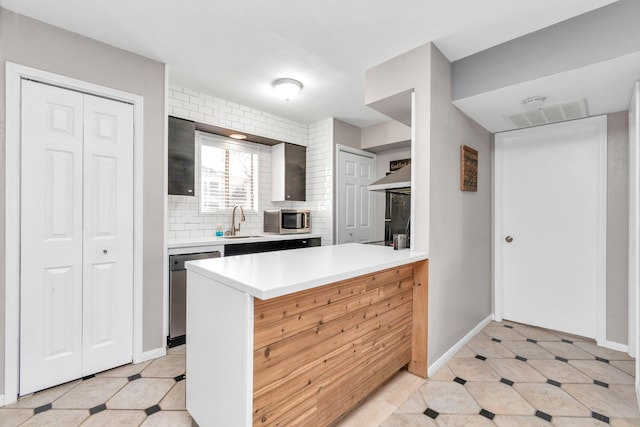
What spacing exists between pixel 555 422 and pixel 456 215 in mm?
1565

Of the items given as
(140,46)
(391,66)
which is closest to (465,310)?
(391,66)

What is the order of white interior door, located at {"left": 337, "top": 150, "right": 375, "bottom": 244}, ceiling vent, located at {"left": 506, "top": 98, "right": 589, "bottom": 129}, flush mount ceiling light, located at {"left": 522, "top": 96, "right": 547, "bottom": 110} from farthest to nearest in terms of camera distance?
white interior door, located at {"left": 337, "top": 150, "right": 375, "bottom": 244}
ceiling vent, located at {"left": 506, "top": 98, "right": 589, "bottom": 129}
flush mount ceiling light, located at {"left": 522, "top": 96, "right": 547, "bottom": 110}

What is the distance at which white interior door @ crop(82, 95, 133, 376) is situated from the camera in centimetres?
229

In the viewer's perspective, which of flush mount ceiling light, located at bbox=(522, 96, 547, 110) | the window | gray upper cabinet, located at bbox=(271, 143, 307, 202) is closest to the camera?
flush mount ceiling light, located at bbox=(522, 96, 547, 110)

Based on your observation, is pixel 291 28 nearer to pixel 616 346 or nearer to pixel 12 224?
pixel 12 224

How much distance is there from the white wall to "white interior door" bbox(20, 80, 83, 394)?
109 cm

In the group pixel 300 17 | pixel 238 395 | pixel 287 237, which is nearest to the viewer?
pixel 238 395

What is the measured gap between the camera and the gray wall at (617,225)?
2744 mm

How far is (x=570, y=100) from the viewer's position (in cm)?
250

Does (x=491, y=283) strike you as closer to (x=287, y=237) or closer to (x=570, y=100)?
(x=570, y=100)

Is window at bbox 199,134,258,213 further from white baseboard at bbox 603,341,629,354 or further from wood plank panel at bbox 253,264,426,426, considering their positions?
white baseboard at bbox 603,341,629,354

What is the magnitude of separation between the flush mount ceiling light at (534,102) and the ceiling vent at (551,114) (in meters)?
0.10

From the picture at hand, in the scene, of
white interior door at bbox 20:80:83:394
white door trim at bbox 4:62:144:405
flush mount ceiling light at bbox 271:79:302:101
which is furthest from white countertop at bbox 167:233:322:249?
flush mount ceiling light at bbox 271:79:302:101

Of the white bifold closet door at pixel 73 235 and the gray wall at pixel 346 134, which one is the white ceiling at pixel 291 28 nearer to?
the white bifold closet door at pixel 73 235
